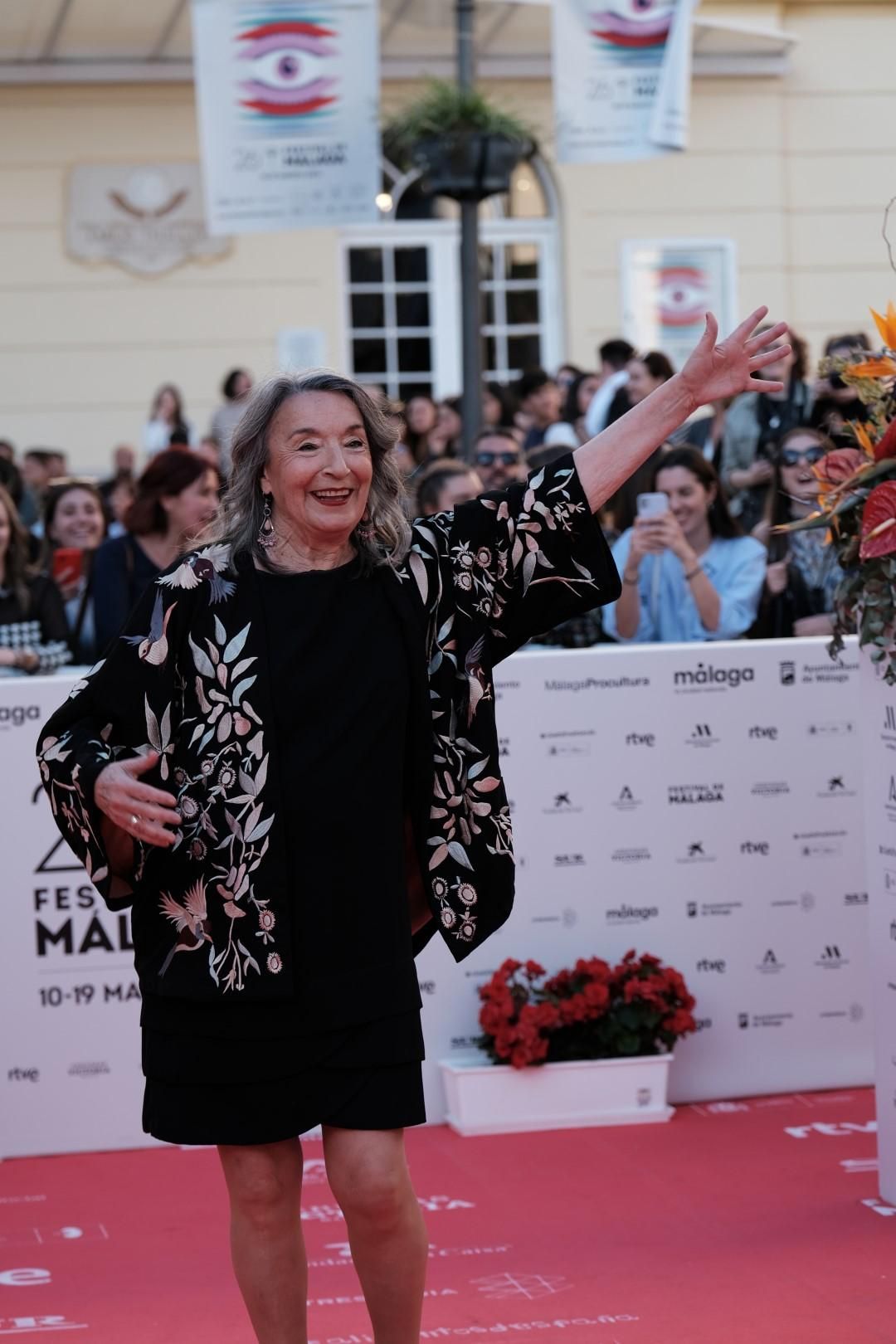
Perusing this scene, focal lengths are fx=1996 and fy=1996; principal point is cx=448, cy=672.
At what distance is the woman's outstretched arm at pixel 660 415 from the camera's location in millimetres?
3439

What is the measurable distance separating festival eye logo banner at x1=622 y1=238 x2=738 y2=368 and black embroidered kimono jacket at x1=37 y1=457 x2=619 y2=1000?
39.5ft

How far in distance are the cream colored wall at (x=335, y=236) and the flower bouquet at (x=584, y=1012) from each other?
32.8ft

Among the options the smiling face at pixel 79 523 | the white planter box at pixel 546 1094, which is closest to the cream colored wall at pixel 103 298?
the smiling face at pixel 79 523

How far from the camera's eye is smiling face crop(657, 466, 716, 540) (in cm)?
677

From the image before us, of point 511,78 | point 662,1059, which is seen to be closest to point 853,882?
point 662,1059

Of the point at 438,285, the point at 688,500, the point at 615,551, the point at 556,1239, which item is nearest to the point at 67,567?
the point at 615,551

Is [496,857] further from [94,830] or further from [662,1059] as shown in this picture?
[662,1059]

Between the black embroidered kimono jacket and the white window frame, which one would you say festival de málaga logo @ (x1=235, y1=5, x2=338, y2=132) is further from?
the black embroidered kimono jacket

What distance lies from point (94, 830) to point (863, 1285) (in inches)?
78.0

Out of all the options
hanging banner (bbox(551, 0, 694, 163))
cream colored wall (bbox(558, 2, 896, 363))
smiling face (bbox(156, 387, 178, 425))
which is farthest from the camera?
cream colored wall (bbox(558, 2, 896, 363))

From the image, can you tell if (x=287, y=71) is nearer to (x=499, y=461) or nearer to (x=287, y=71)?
(x=287, y=71)

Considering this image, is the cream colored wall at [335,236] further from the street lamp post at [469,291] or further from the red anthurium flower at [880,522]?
the red anthurium flower at [880,522]

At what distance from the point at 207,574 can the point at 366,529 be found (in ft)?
0.98

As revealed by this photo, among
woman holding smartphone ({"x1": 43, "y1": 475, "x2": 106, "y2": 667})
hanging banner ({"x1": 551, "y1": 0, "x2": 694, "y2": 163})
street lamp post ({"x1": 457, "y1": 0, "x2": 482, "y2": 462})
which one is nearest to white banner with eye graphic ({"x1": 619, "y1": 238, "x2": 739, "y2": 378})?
hanging banner ({"x1": 551, "y1": 0, "x2": 694, "y2": 163})
